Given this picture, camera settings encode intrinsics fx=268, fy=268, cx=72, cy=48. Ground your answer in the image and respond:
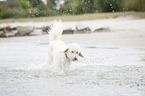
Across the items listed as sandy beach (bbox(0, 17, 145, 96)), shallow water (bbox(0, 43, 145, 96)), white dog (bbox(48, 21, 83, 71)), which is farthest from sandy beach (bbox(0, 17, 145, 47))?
white dog (bbox(48, 21, 83, 71))

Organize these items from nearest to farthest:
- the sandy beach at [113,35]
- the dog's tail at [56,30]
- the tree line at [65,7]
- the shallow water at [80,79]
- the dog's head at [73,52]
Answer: the shallow water at [80,79]
the dog's head at [73,52]
the dog's tail at [56,30]
the sandy beach at [113,35]
the tree line at [65,7]

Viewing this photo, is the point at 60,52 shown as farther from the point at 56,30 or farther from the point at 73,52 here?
the point at 56,30

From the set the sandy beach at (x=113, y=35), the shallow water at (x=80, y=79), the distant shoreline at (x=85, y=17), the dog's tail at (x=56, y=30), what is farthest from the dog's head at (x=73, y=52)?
the distant shoreline at (x=85, y=17)

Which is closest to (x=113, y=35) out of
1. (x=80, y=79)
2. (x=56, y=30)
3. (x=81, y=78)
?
(x=56, y=30)

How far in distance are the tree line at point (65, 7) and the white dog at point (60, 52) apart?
12.5m

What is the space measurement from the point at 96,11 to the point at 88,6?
1.55 metres

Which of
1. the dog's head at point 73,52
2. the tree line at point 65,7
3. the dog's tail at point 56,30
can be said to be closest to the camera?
the dog's head at point 73,52

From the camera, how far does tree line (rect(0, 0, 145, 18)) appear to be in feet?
64.1

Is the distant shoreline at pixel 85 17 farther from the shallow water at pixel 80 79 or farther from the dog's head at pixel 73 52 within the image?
the dog's head at pixel 73 52

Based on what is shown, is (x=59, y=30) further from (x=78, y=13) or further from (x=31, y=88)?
(x=78, y=13)

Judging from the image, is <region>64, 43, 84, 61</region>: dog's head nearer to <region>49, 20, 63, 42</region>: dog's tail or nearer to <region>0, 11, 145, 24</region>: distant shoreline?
<region>49, 20, 63, 42</region>: dog's tail

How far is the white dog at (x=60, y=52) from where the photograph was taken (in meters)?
6.41

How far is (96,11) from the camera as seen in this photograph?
72.9ft

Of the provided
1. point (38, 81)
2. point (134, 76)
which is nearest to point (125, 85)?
point (134, 76)
